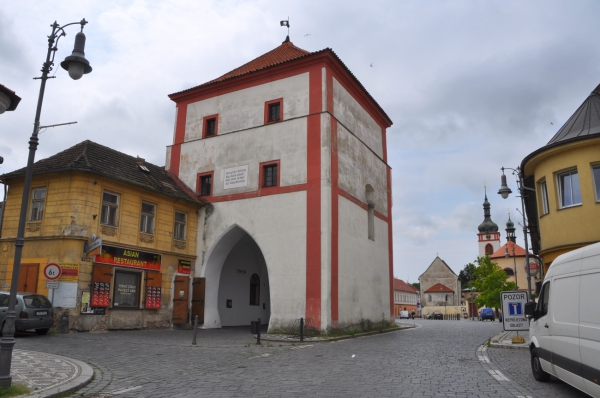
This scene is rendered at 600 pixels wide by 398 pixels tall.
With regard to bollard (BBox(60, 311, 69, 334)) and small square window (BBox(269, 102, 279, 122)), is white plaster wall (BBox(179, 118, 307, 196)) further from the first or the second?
bollard (BBox(60, 311, 69, 334))

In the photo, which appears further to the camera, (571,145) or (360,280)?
(360,280)

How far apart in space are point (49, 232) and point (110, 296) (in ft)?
11.6

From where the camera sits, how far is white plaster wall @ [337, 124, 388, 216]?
2477cm

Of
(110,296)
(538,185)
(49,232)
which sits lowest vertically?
(110,296)

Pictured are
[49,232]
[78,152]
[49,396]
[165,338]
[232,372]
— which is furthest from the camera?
[78,152]

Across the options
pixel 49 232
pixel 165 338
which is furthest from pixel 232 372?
pixel 49 232

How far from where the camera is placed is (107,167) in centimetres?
2205

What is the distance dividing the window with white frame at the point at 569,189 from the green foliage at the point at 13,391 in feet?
54.7

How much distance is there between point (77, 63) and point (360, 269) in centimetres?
1878

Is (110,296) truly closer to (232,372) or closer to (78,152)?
(78,152)

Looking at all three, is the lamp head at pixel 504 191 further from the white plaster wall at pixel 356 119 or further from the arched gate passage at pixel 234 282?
the arched gate passage at pixel 234 282

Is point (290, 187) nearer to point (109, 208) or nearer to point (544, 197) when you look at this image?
point (109, 208)

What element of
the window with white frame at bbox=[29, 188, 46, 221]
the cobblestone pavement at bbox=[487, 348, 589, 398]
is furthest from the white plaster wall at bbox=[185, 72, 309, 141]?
the cobblestone pavement at bbox=[487, 348, 589, 398]

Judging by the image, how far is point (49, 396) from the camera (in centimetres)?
768
